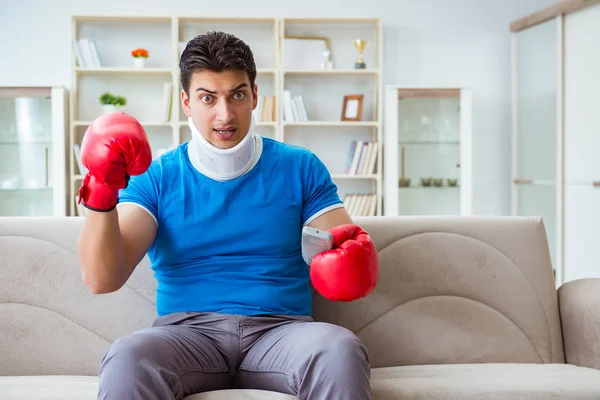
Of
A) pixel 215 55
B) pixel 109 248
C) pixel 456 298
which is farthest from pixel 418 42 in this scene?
pixel 109 248

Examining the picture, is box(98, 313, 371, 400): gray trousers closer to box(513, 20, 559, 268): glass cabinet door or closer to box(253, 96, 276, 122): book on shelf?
box(253, 96, 276, 122): book on shelf

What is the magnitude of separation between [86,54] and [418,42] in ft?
8.05

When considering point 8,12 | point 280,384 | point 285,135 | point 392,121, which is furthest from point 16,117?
point 280,384

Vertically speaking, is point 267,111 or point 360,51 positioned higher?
point 360,51

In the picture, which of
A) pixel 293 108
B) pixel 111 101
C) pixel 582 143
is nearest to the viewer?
pixel 582 143

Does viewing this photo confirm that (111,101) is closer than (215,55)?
No

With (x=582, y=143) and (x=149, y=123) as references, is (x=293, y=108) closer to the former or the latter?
(x=149, y=123)

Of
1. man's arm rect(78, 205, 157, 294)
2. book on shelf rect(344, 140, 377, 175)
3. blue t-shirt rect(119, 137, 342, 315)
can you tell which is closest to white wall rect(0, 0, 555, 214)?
book on shelf rect(344, 140, 377, 175)

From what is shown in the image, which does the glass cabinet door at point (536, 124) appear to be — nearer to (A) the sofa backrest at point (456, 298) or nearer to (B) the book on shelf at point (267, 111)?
(B) the book on shelf at point (267, 111)

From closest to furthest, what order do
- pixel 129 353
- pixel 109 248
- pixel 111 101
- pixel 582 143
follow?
pixel 129 353, pixel 109 248, pixel 582 143, pixel 111 101

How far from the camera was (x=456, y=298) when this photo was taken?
1988 mm

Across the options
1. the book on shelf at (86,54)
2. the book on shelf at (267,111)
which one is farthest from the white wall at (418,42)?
the book on shelf at (267,111)

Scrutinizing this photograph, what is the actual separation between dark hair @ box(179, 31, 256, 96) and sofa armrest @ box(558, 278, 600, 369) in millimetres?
1066

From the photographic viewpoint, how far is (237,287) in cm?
173
